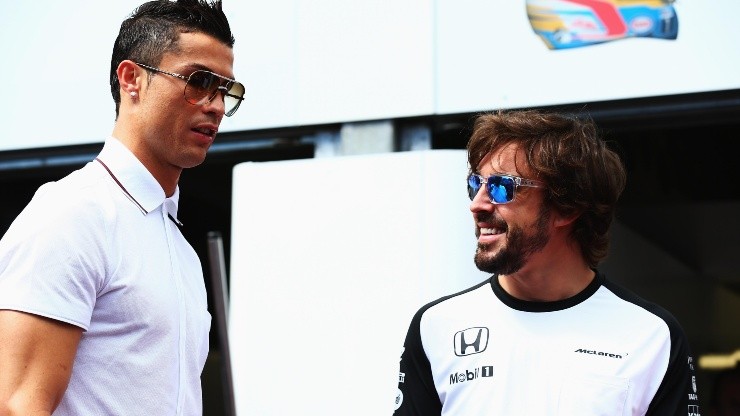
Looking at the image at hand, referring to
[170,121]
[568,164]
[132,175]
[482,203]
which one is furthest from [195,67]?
[568,164]

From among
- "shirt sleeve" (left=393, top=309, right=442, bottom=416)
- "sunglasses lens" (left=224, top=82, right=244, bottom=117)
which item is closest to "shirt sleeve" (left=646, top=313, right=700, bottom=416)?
"shirt sleeve" (left=393, top=309, right=442, bottom=416)

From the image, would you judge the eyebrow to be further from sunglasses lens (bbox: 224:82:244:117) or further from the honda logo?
the honda logo

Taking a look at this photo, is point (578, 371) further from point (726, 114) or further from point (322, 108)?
point (322, 108)

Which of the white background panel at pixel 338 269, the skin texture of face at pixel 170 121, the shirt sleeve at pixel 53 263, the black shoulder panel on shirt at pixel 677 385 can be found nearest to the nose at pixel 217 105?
the skin texture of face at pixel 170 121

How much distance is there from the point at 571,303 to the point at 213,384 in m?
7.79

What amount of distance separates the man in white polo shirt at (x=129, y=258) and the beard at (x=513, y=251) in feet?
2.39

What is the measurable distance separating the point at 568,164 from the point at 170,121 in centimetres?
111

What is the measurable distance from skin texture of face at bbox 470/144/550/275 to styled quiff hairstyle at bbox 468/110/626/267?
0.11 ft

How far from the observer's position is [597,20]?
4758 millimetres

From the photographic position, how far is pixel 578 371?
2754mm

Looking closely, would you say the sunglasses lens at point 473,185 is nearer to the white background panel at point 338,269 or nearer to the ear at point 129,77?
the ear at point 129,77

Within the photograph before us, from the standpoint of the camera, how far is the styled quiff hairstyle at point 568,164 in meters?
3.05

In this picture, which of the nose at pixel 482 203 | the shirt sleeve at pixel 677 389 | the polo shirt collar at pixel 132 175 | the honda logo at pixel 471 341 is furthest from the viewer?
the nose at pixel 482 203

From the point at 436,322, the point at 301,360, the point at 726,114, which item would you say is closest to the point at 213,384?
the point at 301,360
